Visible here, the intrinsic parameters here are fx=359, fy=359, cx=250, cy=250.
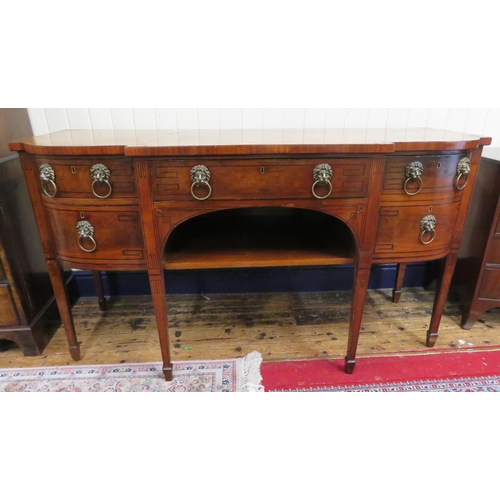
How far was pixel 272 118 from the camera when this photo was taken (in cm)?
175

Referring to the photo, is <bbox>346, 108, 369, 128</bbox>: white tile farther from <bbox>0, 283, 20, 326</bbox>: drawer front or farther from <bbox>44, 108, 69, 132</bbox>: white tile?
<bbox>0, 283, 20, 326</bbox>: drawer front

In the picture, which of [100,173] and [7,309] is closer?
[100,173]

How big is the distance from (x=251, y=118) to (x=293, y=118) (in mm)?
206

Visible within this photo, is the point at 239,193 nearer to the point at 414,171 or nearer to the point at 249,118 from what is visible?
the point at 414,171

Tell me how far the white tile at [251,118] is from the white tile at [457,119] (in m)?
0.97

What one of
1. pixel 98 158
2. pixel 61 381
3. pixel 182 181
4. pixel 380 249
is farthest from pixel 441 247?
pixel 61 381

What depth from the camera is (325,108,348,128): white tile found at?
176 centimetres

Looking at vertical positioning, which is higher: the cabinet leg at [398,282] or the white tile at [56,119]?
the white tile at [56,119]

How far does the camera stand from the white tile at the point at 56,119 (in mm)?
1696

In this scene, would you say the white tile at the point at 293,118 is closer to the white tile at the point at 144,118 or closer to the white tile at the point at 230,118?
the white tile at the point at 230,118

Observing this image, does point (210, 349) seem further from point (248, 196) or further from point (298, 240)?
point (248, 196)

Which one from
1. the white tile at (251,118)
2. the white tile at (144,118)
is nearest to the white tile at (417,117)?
the white tile at (251,118)

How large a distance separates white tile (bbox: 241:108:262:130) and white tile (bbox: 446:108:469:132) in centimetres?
97

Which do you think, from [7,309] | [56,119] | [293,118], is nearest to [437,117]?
[293,118]
